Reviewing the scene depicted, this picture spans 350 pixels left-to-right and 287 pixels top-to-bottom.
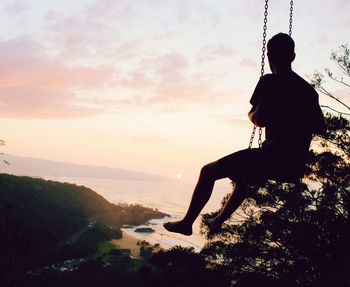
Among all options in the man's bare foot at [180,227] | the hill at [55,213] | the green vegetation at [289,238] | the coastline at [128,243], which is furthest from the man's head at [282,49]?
the coastline at [128,243]

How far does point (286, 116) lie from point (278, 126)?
117 millimetres

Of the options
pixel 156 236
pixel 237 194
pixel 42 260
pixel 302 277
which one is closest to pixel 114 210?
pixel 156 236

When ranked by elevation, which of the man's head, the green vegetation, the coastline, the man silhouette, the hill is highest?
the man's head

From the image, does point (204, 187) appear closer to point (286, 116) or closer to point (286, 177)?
point (286, 177)

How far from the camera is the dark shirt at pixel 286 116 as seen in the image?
368cm

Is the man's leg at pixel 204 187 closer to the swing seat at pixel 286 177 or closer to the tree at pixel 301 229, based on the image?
the swing seat at pixel 286 177

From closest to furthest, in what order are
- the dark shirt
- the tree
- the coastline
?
the dark shirt → the tree → the coastline

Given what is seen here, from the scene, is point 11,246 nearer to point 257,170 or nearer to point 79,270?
point 257,170

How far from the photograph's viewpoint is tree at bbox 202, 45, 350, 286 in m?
15.2

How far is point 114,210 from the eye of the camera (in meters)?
122

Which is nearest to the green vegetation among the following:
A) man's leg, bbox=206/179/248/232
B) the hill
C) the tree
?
the tree

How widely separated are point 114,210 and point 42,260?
60.5m

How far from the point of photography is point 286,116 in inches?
145

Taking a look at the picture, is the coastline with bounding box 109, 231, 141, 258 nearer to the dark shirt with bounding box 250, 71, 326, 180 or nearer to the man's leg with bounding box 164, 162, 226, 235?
the man's leg with bounding box 164, 162, 226, 235
